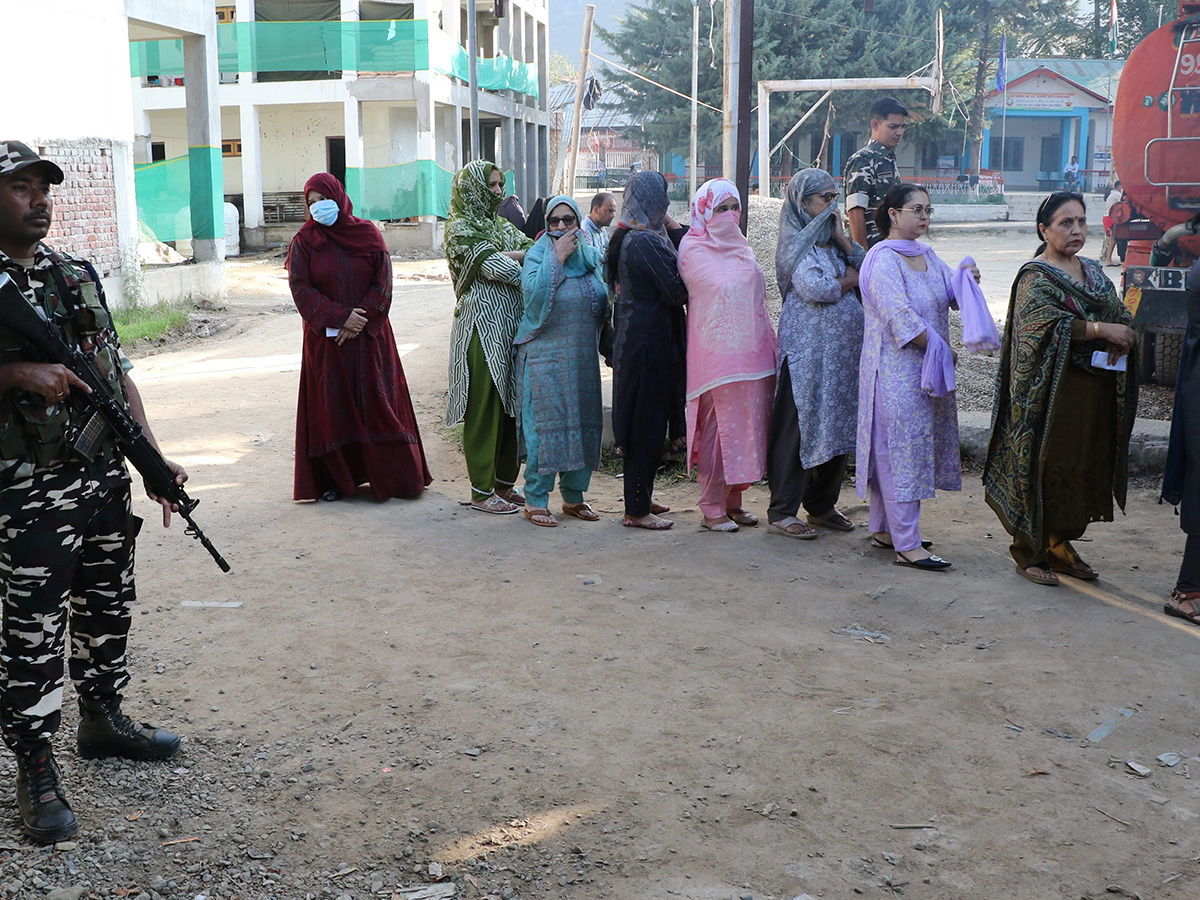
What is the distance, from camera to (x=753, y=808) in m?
2.74

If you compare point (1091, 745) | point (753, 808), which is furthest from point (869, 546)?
point (753, 808)

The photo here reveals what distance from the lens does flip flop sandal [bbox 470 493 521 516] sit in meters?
5.49

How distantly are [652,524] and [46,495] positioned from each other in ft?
10.2

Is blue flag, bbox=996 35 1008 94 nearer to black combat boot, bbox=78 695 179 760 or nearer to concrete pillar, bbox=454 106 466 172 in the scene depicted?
concrete pillar, bbox=454 106 466 172

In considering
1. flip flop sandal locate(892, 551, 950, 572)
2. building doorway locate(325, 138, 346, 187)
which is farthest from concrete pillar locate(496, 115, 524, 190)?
flip flop sandal locate(892, 551, 950, 572)

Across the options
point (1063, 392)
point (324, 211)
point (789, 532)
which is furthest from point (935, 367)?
point (324, 211)

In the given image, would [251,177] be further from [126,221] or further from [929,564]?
[929,564]

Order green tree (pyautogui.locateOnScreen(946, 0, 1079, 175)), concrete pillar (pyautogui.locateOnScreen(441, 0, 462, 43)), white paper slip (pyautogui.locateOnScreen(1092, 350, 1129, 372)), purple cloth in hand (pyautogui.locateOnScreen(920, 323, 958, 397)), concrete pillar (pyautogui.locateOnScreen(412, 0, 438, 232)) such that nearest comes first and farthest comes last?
1. white paper slip (pyautogui.locateOnScreen(1092, 350, 1129, 372))
2. purple cloth in hand (pyautogui.locateOnScreen(920, 323, 958, 397))
3. concrete pillar (pyautogui.locateOnScreen(412, 0, 438, 232))
4. concrete pillar (pyautogui.locateOnScreen(441, 0, 462, 43))
5. green tree (pyautogui.locateOnScreen(946, 0, 1079, 175))

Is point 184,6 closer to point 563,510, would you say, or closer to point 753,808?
point 563,510

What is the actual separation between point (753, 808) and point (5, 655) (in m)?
1.88

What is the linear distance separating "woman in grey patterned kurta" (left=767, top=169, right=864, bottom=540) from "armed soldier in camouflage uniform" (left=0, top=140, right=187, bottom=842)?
9.97 feet

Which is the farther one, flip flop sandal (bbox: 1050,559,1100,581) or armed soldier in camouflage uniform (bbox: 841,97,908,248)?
armed soldier in camouflage uniform (bbox: 841,97,908,248)

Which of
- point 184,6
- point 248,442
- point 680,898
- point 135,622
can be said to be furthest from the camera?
point 184,6

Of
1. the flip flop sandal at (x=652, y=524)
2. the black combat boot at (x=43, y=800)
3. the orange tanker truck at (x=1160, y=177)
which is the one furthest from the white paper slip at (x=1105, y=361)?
the black combat boot at (x=43, y=800)
